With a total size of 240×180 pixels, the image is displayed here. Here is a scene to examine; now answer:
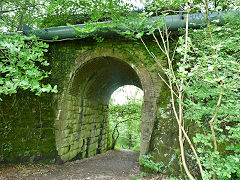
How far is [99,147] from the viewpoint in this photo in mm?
7543

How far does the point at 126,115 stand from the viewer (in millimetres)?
9266

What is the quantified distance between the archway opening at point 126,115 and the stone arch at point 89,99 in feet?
7.87

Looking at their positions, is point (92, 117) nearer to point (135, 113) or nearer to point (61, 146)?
point (61, 146)

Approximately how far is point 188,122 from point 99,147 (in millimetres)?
4936

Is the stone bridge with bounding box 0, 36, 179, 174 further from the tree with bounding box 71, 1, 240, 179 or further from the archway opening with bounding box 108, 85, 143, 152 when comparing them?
the archway opening with bounding box 108, 85, 143, 152

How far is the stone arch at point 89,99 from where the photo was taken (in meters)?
4.29

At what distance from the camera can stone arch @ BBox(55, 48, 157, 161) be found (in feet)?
14.1

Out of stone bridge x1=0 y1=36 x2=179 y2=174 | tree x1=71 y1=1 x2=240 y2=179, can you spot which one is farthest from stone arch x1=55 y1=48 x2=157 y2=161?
tree x1=71 y1=1 x2=240 y2=179

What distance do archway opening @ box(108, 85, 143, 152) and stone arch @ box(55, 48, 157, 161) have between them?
240 centimetres

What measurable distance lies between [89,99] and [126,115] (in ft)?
11.3

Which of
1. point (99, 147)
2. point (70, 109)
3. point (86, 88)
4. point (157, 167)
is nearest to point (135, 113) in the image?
point (99, 147)

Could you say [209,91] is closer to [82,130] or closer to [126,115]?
[82,130]

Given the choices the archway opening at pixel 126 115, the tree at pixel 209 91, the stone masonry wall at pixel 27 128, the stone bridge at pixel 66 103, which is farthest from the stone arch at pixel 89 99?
the archway opening at pixel 126 115

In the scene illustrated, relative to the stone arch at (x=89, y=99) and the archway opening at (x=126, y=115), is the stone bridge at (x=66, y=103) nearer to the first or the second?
the stone arch at (x=89, y=99)
